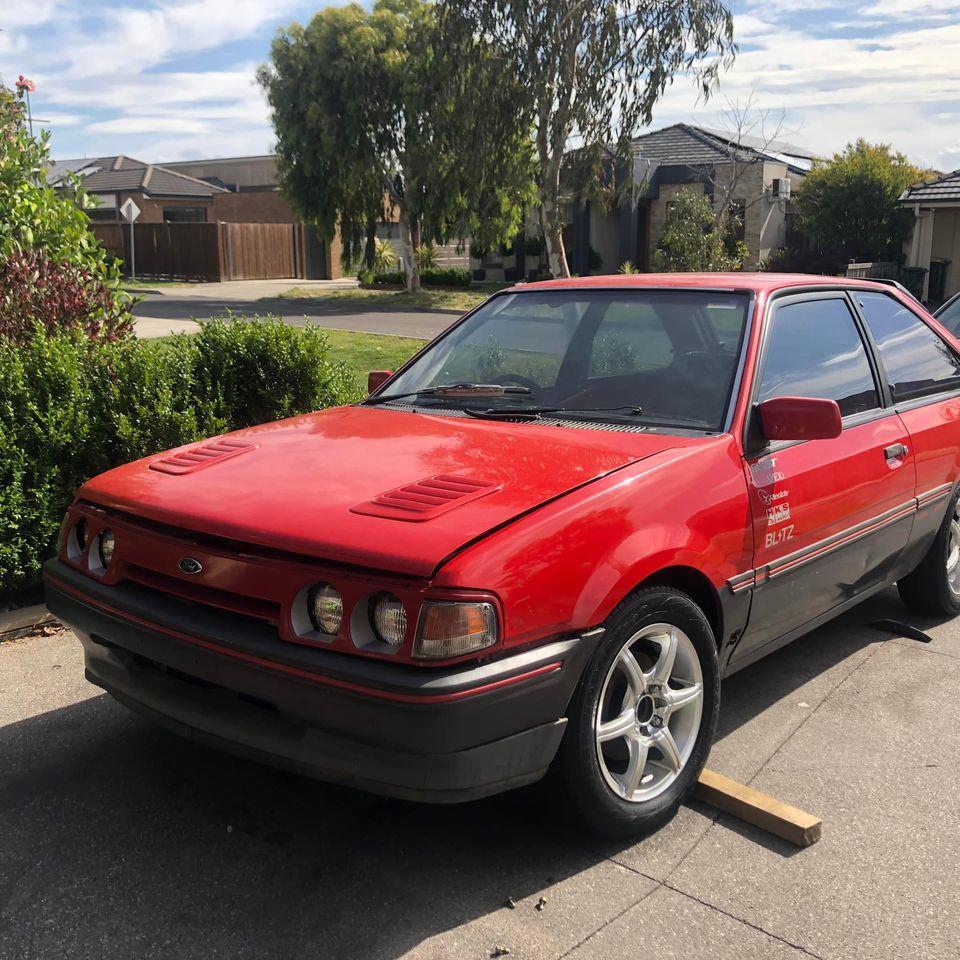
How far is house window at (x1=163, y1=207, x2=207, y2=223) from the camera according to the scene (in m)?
50.5

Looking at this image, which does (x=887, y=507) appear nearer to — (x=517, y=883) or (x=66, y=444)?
(x=517, y=883)

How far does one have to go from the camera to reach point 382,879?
2916mm

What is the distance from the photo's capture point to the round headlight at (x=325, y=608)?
263 centimetres

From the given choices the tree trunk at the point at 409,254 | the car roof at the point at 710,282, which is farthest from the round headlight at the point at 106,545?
the tree trunk at the point at 409,254

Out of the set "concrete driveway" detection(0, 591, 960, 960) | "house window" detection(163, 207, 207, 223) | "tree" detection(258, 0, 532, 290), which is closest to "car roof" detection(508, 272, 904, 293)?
"concrete driveway" detection(0, 591, 960, 960)

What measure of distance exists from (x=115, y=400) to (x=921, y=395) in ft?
13.5

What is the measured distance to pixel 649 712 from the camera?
124 inches

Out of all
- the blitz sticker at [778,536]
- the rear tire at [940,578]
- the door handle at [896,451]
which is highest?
the door handle at [896,451]

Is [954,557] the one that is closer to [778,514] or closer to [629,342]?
[778,514]

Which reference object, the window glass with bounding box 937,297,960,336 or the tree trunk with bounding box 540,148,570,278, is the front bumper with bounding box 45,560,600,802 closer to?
the window glass with bounding box 937,297,960,336

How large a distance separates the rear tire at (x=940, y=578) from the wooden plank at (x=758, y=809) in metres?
2.11

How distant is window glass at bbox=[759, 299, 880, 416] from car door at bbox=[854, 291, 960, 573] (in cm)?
19

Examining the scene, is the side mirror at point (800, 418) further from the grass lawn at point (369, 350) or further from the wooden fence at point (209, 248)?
the wooden fence at point (209, 248)

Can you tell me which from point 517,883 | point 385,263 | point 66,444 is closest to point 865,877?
point 517,883
